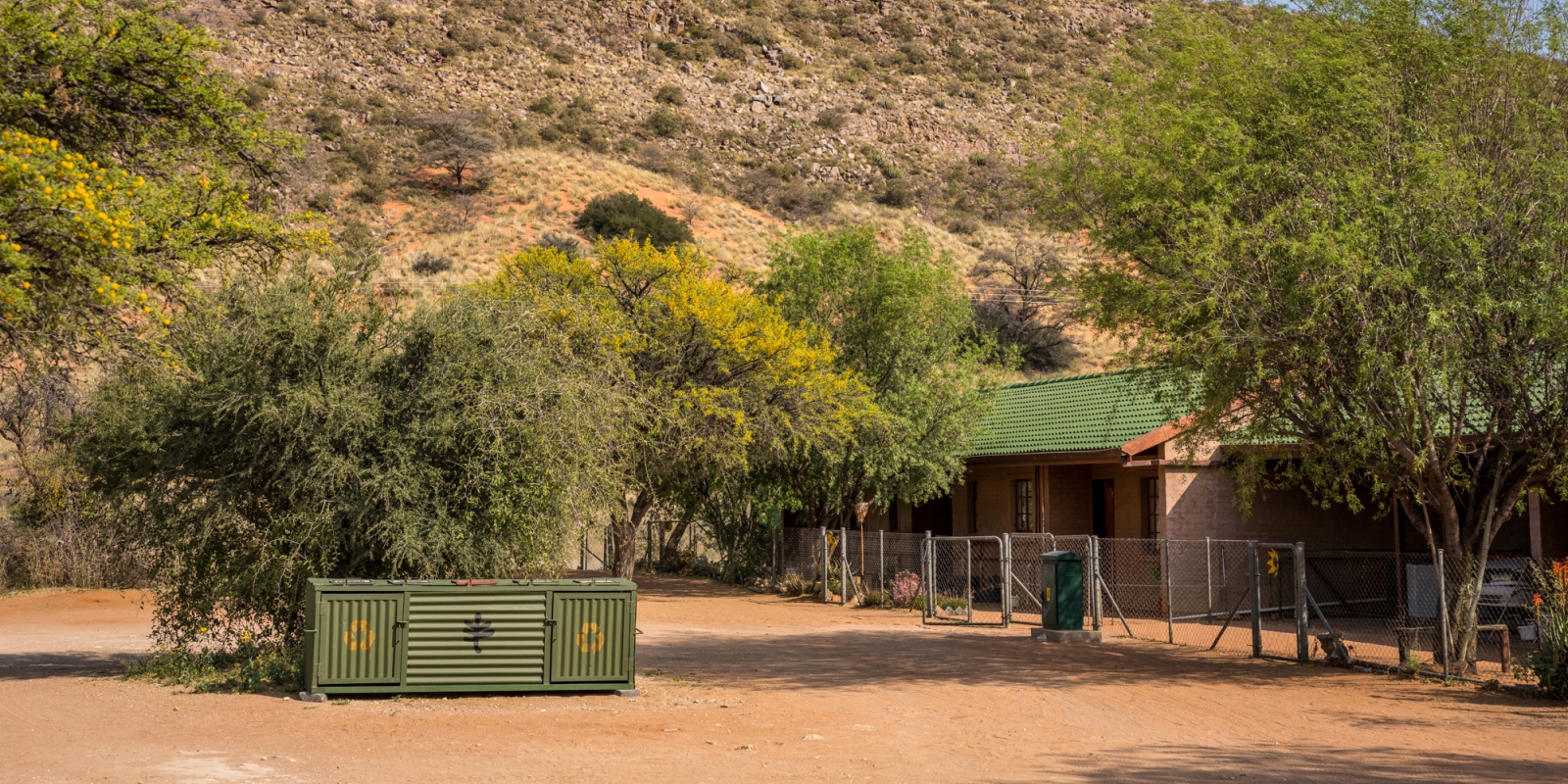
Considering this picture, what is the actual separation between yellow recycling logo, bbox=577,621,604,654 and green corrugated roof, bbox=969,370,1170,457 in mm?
12038

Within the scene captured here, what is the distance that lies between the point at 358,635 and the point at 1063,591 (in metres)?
10.2

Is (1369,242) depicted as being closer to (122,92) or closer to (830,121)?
(122,92)

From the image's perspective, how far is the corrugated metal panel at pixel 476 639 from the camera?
12656 mm

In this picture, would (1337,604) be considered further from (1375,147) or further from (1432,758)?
(1432,758)

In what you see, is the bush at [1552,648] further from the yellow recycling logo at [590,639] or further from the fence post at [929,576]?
the fence post at [929,576]

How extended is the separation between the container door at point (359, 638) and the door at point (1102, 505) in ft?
55.7

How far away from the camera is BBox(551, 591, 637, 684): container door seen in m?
12.9

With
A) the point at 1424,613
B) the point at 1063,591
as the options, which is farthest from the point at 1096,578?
the point at 1424,613

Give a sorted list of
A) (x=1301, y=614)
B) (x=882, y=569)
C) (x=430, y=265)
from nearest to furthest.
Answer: (x=1301, y=614) < (x=882, y=569) < (x=430, y=265)

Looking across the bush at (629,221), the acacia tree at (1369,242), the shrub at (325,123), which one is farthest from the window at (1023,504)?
the shrub at (325,123)

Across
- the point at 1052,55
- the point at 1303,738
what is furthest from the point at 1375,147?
the point at 1052,55

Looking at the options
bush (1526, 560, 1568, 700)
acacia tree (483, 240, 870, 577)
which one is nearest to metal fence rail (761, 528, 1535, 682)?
bush (1526, 560, 1568, 700)

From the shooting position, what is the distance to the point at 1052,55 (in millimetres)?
84250

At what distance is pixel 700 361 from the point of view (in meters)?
25.6
